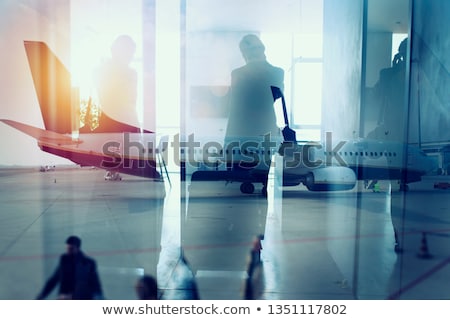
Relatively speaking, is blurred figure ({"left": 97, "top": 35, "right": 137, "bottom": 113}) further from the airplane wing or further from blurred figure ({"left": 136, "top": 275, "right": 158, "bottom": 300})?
blurred figure ({"left": 136, "top": 275, "right": 158, "bottom": 300})

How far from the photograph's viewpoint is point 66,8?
2.72 m

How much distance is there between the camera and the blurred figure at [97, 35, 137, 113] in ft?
8.12

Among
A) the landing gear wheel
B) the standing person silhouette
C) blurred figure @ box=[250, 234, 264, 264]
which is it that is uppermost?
the standing person silhouette

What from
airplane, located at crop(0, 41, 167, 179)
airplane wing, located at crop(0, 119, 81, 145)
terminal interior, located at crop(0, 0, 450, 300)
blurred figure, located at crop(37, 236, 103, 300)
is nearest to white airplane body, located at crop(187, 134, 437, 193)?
terminal interior, located at crop(0, 0, 450, 300)

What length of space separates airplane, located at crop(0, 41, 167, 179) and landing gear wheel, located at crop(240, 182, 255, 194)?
1655 millimetres

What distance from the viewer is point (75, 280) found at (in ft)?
7.32

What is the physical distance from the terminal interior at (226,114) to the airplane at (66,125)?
0.21 ft

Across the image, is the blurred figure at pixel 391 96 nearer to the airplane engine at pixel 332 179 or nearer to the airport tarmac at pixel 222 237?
the airport tarmac at pixel 222 237

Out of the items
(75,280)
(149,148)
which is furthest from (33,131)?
(75,280)

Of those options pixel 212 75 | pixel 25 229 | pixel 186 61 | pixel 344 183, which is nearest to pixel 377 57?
pixel 212 75

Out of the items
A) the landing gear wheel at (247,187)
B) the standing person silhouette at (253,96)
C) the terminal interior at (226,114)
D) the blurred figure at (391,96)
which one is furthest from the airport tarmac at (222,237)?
the standing person silhouette at (253,96)

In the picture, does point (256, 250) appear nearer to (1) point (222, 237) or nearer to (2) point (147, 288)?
(1) point (222, 237)

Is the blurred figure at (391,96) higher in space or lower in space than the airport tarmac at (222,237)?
higher

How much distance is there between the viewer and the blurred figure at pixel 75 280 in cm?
214
